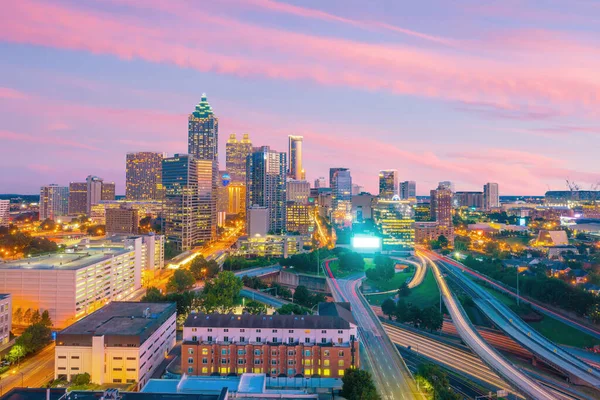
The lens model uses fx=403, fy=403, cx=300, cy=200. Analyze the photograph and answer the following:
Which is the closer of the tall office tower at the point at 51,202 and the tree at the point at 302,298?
the tree at the point at 302,298

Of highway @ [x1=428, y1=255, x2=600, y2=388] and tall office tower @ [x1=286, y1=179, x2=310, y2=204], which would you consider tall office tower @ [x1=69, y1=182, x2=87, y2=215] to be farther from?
highway @ [x1=428, y1=255, x2=600, y2=388]

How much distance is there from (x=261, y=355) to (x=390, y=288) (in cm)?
→ 4260

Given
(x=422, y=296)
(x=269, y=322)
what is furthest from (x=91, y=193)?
(x=269, y=322)

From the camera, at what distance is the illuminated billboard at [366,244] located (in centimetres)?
10112

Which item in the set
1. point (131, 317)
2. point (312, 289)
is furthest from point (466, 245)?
point (131, 317)

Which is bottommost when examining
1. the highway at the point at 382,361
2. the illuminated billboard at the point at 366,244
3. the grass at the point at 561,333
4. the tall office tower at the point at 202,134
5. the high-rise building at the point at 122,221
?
the grass at the point at 561,333

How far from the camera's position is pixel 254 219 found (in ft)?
343

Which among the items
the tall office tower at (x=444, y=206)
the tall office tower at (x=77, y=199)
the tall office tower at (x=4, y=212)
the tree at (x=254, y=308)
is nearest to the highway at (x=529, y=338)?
the tree at (x=254, y=308)

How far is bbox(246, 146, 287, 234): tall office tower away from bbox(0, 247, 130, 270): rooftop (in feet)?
212

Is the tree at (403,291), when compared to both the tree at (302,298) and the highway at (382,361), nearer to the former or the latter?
the highway at (382,361)

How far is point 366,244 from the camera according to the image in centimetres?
10169

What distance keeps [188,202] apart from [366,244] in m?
47.5

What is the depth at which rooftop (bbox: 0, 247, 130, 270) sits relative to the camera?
51.1 m

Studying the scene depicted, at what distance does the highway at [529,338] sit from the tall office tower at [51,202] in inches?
6901
